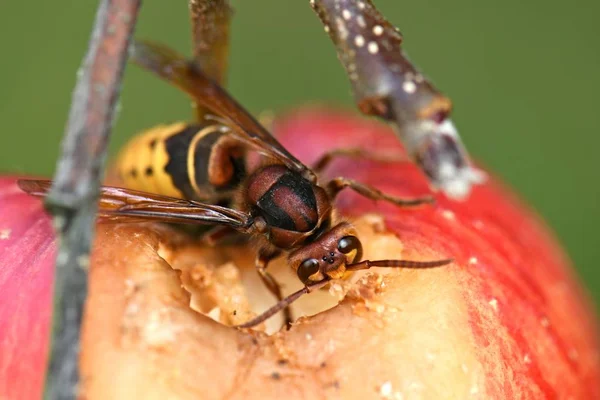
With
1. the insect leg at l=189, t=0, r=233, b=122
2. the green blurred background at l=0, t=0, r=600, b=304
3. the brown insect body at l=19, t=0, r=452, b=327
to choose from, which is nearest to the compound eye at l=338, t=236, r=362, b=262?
the brown insect body at l=19, t=0, r=452, b=327

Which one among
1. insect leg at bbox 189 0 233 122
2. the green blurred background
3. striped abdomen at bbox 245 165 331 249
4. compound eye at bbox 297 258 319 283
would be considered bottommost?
the green blurred background

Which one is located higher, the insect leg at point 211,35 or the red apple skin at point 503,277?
the insect leg at point 211,35

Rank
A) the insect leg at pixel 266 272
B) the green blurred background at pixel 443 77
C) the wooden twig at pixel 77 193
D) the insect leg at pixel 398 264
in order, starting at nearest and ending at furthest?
the wooden twig at pixel 77 193 → the insect leg at pixel 398 264 → the insect leg at pixel 266 272 → the green blurred background at pixel 443 77

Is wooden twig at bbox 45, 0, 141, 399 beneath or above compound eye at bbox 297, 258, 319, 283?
above

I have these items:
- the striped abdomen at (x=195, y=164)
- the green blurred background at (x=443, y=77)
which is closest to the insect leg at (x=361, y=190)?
the striped abdomen at (x=195, y=164)

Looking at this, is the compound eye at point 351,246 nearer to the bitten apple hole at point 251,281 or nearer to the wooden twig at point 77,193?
the bitten apple hole at point 251,281

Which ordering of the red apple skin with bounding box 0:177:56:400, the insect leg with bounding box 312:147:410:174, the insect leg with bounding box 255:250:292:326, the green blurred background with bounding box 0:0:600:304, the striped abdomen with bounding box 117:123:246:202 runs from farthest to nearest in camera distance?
the green blurred background with bounding box 0:0:600:304
the insect leg with bounding box 312:147:410:174
the striped abdomen with bounding box 117:123:246:202
the insect leg with bounding box 255:250:292:326
the red apple skin with bounding box 0:177:56:400

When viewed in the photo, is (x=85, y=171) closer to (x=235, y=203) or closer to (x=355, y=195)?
(x=235, y=203)

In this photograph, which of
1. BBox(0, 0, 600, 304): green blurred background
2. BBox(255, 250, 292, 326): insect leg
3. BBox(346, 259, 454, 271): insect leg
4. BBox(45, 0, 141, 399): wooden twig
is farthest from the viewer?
BBox(0, 0, 600, 304): green blurred background

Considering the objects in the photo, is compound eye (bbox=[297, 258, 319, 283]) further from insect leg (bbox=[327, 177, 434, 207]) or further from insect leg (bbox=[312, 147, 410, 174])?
insect leg (bbox=[312, 147, 410, 174])
